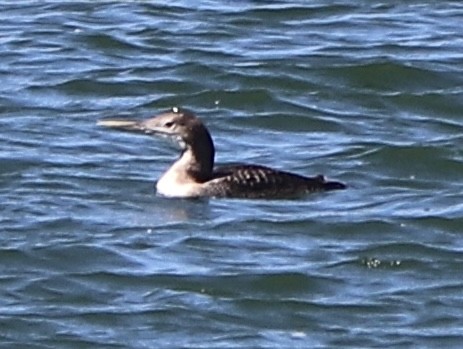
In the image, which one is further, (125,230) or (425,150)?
(425,150)

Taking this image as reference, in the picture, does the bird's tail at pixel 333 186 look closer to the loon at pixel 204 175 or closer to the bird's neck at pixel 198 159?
the loon at pixel 204 175

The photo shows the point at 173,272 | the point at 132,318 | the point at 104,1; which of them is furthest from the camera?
the point at 104,1

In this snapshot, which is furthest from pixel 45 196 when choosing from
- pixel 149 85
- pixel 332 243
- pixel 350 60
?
pixel 350 60

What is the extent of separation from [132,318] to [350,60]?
7.51m

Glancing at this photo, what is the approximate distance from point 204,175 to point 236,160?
0.98m

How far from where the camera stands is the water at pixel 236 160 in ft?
43.4

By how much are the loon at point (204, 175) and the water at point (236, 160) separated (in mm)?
103

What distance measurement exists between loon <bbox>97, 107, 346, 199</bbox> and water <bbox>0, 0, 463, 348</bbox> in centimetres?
10

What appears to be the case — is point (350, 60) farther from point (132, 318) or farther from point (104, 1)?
point (132, 318)

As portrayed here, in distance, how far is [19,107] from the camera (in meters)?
18.5

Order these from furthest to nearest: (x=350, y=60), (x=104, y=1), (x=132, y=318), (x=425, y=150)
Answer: (x=104, y=1), (x=350, y=60), (x=425, y=150), (x=132, y=318)

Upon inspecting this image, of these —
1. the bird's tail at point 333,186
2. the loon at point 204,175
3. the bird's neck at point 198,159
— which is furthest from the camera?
the bird's neck at point 198,159

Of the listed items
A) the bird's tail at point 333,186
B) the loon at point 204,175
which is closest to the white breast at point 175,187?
the loon at point 204,175

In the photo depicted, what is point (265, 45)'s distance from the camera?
21.0m
